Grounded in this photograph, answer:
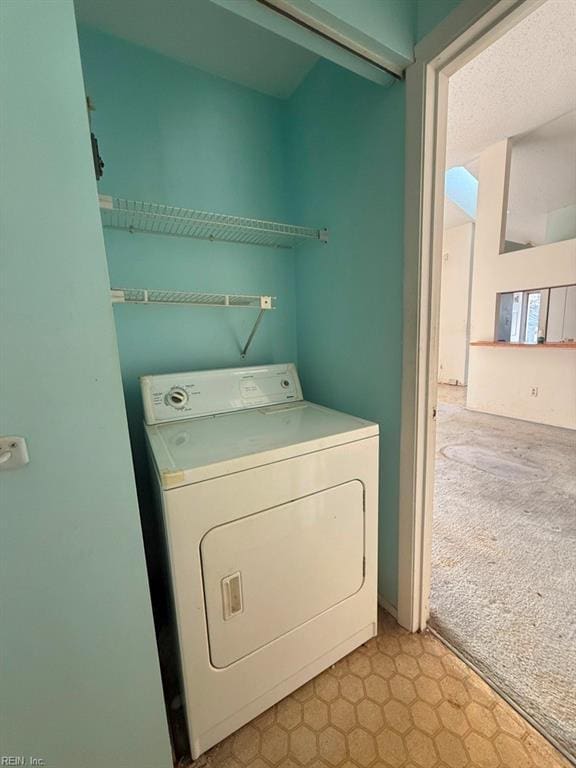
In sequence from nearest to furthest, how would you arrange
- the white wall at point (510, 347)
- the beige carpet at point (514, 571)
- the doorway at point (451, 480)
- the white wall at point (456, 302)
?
the doorway at point (451, 480) → the beige carpet at point (514, 571) → the white wall at point (510, 347) → the white wall at point (456, 302)

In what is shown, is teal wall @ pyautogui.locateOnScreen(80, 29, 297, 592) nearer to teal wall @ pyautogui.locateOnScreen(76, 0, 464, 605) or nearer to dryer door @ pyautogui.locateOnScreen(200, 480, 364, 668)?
teal wall @ pyautogui.locateOnScreen(76, 0, 464, 605)

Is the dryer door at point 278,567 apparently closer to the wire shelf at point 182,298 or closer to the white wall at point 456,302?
the wire shelf at point 182,298

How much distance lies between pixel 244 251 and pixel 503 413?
4.31 m

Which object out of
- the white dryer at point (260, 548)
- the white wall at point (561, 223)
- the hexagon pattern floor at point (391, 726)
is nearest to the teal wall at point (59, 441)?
the white dryer at point (260, 548)

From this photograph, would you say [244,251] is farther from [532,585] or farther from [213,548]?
[532,585]

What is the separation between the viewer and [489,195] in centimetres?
409

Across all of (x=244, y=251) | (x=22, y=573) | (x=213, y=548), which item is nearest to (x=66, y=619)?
(x=22, y=573)

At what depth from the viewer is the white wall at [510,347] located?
12.1 ft

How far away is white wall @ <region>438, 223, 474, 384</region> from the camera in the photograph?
20.2 feet

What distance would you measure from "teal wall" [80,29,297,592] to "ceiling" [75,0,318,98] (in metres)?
0.05

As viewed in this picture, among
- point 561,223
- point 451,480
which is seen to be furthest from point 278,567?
point 561,223

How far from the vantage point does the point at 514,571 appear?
5.35 ft

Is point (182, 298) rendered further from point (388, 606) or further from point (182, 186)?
point (388, 606)

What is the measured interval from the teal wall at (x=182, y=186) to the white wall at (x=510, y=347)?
3685 mm
